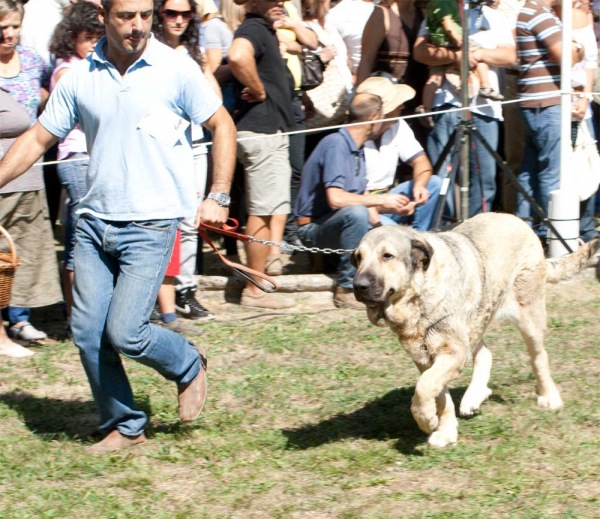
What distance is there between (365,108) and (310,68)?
1101mm

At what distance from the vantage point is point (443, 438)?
5594mm

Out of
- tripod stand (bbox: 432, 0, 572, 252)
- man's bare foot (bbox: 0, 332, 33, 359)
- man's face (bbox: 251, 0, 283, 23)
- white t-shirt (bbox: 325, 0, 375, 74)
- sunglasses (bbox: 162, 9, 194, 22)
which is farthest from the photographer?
white t-shirt (bbox: 325, 0, 375, 74)

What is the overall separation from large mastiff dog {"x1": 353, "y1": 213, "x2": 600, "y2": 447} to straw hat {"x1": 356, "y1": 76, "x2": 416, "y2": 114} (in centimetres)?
247

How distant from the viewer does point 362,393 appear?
6500 millimetres

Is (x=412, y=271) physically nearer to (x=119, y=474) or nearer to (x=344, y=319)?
(x=119, y=474)

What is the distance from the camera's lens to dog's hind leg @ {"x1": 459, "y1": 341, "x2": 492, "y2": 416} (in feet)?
19.8

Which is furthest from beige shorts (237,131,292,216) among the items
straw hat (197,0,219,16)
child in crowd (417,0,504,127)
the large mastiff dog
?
the large mastiff dog

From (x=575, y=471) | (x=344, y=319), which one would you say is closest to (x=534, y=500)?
(x=575, y=471)

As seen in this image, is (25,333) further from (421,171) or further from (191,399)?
(421,171)

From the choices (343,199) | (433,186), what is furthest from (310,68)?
(343,199)

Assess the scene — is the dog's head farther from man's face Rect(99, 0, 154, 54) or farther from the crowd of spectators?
the crowd of spectators

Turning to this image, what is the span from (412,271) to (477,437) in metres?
1.10

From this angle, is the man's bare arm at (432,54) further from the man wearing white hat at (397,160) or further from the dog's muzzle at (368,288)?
the dog's muzzle at (368,288)

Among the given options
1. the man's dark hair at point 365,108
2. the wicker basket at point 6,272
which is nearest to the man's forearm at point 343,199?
the man's dark hair at point 365,108
